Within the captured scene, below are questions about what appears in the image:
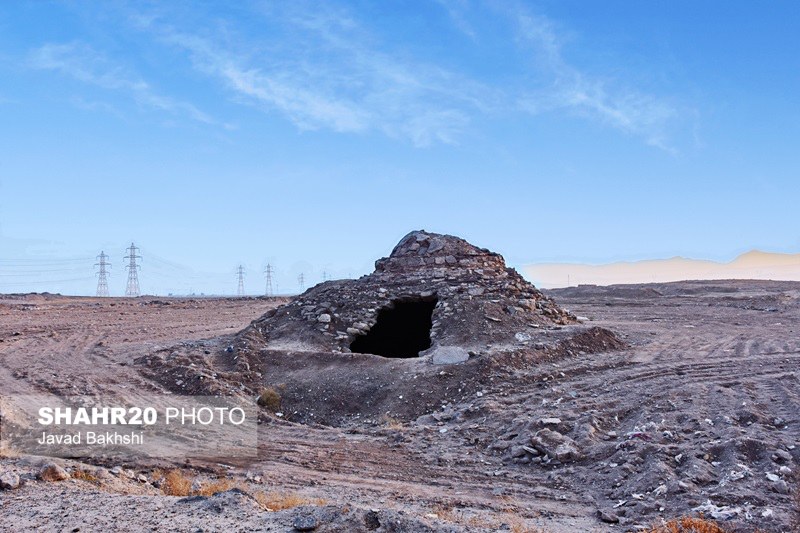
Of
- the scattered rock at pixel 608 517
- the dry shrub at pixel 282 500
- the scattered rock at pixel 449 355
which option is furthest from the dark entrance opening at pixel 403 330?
the scattered rock at pixel 608 517

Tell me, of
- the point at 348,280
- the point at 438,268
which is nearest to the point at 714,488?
the point at 438,268

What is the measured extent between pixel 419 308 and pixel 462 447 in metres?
7.77

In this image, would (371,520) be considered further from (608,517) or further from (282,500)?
(608,517)

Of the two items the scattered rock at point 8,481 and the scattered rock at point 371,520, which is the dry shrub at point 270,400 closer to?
the scattered rock at point 8,481

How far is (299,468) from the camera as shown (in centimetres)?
831

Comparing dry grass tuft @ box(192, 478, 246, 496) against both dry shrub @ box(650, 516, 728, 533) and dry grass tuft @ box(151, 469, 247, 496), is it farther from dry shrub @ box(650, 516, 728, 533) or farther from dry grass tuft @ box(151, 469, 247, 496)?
dry shrub @ box(650, 516, 728, 533)

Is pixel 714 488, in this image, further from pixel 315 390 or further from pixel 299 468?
pixel 315 390

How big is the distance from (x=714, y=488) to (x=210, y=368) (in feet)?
33.3

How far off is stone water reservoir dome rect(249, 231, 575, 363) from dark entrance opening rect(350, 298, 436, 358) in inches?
1.1

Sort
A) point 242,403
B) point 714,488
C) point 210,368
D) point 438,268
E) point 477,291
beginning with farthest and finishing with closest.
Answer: point 438,268
point 477,291
point 210,368
point 242,403
point 714,488

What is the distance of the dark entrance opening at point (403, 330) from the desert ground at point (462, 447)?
289cm

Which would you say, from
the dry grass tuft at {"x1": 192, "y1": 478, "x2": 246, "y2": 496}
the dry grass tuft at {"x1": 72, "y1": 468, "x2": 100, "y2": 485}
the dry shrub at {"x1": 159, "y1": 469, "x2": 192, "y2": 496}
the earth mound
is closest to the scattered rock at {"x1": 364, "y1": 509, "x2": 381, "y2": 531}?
the dry grass tuft at {"x1": 192, "y1": 478, "x2": 246, "y2": 496}

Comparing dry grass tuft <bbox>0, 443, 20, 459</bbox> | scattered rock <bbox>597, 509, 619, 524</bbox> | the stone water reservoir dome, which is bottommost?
scattered rock <bbox>597, 509, 619, 524</bbox>

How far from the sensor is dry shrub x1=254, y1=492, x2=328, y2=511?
6203 millimetres
